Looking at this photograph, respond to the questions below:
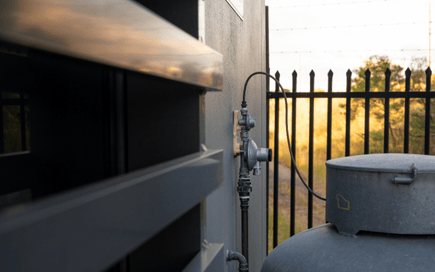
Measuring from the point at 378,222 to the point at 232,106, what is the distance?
0.96m

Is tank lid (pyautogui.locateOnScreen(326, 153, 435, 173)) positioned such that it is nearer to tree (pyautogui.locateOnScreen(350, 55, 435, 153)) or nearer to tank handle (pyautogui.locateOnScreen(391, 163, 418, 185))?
tank handle (pyautogui.locateOnScreen(391, 163, 418, 185))

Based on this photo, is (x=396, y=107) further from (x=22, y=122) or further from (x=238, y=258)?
(x=22, y=122)

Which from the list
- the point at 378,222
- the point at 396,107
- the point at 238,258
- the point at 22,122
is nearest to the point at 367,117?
the point at 378,222

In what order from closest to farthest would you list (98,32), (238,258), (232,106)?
(98,32)
(238,258)
(232,106)

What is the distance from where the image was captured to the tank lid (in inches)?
61.8

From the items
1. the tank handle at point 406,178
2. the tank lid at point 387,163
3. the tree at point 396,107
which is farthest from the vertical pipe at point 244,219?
the tree at point 396,107

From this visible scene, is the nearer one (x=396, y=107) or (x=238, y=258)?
(x=238, y=258)

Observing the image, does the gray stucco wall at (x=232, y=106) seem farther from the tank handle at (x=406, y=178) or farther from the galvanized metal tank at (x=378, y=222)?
the tank handle at (x=406, y=178)

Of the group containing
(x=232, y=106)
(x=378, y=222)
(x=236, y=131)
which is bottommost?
(x=378, y=222)

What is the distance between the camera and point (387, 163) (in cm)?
164

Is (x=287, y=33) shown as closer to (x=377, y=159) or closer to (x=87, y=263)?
(x=377, y=159)

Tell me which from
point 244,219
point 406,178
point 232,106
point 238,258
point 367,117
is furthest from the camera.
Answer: point 367,117

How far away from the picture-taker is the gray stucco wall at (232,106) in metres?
1.53

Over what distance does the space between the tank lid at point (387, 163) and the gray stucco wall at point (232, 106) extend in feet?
1.99
